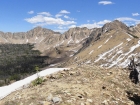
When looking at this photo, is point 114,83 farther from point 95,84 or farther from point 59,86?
point 59,86

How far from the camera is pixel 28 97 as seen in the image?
49.2 feet

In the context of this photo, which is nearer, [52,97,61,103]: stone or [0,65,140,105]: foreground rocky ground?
[52,97,61,103]: stone

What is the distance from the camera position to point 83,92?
51.2 ft

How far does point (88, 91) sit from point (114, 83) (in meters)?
3.36

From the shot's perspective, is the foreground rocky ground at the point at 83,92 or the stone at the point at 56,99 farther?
the foreground rocky ground at the point at 83,92

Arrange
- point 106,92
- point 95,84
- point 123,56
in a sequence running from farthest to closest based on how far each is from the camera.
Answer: point 123,56 → point 95,84 → point 106,92

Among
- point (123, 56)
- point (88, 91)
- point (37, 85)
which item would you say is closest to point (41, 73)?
point (37, 85)

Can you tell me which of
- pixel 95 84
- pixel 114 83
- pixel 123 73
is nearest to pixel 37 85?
pixel 95 84

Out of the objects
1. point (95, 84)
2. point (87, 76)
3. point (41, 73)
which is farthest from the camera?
point (41, 73)

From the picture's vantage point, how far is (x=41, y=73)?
2328 centimetres

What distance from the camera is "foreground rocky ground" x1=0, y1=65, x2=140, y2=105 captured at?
14430 millimetres

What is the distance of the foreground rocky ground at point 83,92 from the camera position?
47.3ft

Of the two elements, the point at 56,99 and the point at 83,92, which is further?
the point at 83,92

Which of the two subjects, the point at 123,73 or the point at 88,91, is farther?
the point at 123,73
